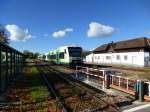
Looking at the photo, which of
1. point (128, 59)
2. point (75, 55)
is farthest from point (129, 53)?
point (75, 55)

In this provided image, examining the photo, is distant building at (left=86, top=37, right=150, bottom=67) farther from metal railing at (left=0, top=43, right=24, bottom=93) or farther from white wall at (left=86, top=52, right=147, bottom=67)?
metal railing at (left=0, top=43, right=24, bottom=93)

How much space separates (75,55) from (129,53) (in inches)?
895

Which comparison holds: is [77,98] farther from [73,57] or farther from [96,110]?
[73,57]

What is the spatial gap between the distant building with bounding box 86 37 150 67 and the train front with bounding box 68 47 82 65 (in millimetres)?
16477

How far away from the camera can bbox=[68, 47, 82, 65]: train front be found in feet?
145

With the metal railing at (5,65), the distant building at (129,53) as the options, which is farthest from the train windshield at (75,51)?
the metal railing at (5,65)

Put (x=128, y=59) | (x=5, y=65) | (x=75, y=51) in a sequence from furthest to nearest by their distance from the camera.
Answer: (x=128, y=59) < (x=75, y=51) < (x=5, y=65)

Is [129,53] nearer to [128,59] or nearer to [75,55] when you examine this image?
[128,59]

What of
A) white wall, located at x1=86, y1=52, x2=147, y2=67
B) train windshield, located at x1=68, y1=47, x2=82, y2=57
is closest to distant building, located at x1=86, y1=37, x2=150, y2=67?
white wall, located at x1=86, y1=52, x2=147, y2=67

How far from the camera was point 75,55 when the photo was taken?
4453 centimetres

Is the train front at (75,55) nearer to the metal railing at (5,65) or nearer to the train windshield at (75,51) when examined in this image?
the train windshield at (75,51)

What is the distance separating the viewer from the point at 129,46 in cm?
6519

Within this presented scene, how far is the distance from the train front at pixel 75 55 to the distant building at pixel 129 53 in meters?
16.5

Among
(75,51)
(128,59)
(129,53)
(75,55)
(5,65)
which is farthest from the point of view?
(128,59)
